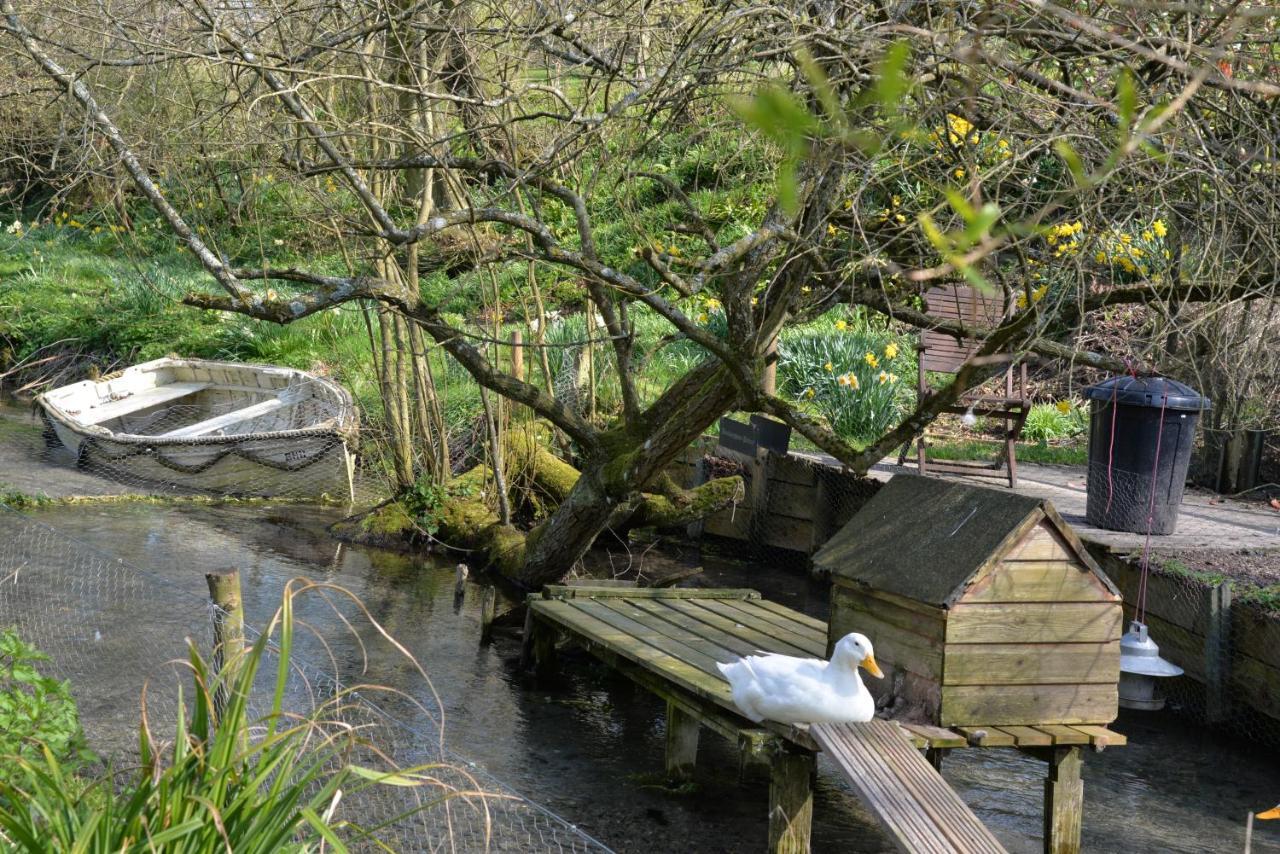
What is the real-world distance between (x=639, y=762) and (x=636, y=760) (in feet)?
0.11

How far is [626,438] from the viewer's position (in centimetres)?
903

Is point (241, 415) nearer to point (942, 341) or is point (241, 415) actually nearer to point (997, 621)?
point (942, 341)

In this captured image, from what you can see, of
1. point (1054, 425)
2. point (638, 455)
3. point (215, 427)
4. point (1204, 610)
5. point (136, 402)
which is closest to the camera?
point (1204, 610)

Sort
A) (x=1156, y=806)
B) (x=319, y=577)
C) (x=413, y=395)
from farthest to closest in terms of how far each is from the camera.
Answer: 1. (x=413, y=395)
2. (x=319, y=577)
3. (x=1156, y=806)

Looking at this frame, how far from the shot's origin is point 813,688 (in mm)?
5379

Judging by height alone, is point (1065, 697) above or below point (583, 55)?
below

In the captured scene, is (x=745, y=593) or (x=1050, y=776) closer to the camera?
(x=1050, y=776)

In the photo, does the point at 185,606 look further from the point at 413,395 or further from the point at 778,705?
the point at 778,705

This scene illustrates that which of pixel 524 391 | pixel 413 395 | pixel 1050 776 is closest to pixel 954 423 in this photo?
pixel 413 395

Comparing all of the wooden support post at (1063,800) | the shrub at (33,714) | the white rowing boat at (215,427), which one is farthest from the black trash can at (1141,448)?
the white rowing boat at (215,427)

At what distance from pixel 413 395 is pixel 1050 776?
26.9 ft

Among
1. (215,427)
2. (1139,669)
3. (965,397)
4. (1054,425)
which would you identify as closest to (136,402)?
(215,427)

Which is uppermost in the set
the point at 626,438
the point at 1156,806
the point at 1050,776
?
the point at 626,438

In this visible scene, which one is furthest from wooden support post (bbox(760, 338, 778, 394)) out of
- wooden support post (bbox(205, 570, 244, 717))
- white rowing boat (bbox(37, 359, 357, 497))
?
white rowing boat (bbox(37, 359, 357, 497))
